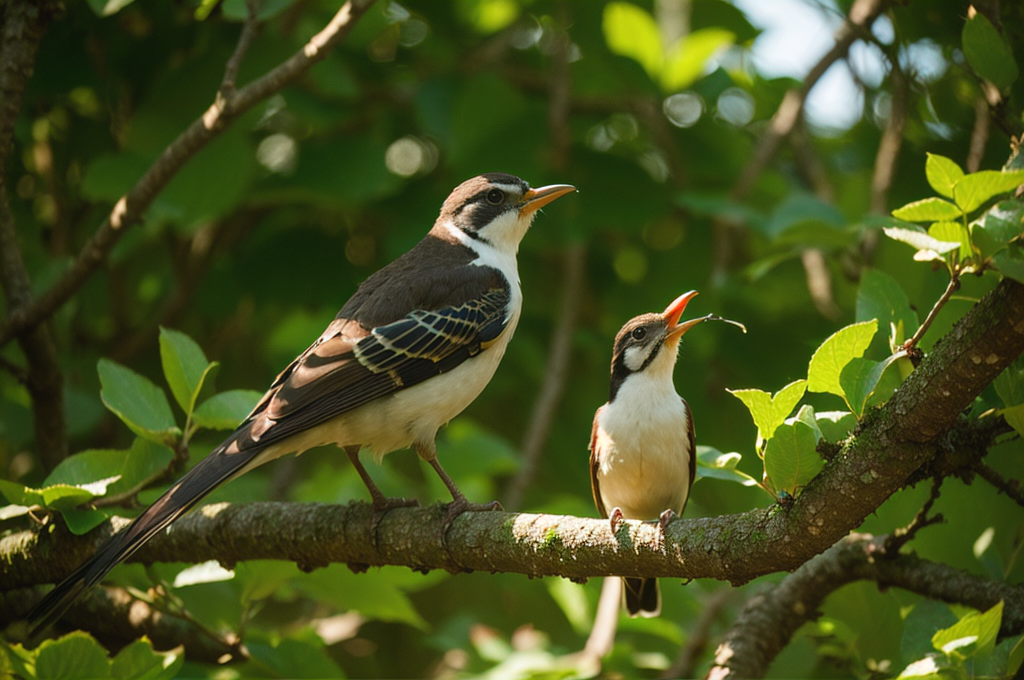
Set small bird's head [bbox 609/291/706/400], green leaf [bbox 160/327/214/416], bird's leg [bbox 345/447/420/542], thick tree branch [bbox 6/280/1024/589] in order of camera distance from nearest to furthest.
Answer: thick tree branch [bbox 6/280/1024/589], green leaf [bbox 160/327/214/416], bird's leg [bbox 345/447/420/542], small bird's head [bbox 609/291/706/400]

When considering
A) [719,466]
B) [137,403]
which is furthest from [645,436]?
[137,403]

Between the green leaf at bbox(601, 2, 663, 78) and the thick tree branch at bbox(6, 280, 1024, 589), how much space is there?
4127 millimetres

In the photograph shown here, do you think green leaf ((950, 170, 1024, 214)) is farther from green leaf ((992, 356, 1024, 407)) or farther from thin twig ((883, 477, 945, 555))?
thin twig ((883, 477, 945, 555))

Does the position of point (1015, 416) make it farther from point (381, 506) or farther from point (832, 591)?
point (381, 506)

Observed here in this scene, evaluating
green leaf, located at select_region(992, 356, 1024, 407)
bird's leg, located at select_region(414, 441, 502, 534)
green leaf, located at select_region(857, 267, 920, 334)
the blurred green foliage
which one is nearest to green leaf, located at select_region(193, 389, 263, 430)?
the blurred green foliage

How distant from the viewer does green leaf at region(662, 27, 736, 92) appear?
6.40m

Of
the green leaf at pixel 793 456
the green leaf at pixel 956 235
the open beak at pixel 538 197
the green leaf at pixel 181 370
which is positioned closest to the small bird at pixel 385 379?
the open beak at pixel 538 197

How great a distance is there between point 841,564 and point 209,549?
8.81 ft

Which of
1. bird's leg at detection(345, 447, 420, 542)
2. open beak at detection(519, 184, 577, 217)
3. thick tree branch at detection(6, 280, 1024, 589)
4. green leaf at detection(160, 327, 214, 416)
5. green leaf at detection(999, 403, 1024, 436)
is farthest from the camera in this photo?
open beak at detection(519, 184, 577, 217)

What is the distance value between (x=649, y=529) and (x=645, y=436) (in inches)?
52.6

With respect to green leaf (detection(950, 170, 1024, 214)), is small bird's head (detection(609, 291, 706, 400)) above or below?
below

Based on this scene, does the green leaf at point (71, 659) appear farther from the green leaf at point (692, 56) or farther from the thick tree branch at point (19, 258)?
the green leaf at point (692, 56)

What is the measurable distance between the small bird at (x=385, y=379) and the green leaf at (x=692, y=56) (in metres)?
2.15

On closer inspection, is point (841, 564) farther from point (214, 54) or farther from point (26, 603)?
point (214, 54)
